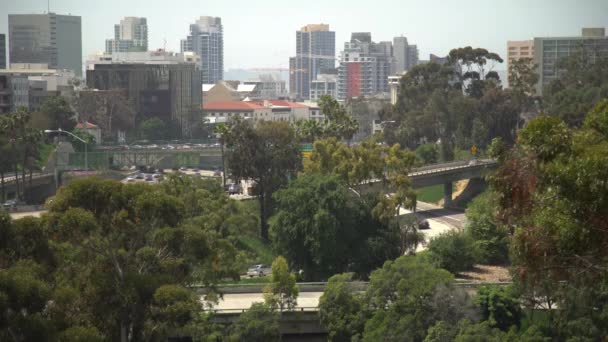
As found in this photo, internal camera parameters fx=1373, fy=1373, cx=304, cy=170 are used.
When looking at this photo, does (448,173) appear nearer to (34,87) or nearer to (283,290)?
(283,290)

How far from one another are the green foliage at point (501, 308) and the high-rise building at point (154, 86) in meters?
91.9

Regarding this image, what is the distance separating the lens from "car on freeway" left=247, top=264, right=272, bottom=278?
5509cm

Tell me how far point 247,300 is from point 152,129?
83.7m

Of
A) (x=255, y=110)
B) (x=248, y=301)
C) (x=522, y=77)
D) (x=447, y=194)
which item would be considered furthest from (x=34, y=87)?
(x=248, y=301)

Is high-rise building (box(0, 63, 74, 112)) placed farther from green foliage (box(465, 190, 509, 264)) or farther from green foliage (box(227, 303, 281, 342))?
green foliage (box(227, 303, 281, 342))

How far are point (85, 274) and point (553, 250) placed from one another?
43.3ft

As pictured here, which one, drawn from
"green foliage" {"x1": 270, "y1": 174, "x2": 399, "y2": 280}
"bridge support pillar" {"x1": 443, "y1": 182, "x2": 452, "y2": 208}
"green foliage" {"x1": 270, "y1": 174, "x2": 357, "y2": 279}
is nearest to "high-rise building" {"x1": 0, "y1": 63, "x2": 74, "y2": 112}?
"bridge support pillar" {"x1": 443, "y1": 182, "x2": 452, "y2": 208}

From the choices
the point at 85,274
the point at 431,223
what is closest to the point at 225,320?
the point at 85,274

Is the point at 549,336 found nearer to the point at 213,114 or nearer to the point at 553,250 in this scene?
the point at 553,250

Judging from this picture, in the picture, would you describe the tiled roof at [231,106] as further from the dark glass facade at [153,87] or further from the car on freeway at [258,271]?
the car on freeway at [258,271]

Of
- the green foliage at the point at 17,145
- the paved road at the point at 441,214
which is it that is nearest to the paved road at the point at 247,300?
the paved road at the point at 441,214

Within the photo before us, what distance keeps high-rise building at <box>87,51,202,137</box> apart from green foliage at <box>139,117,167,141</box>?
313 centimetres

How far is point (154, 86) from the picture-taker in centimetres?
13250

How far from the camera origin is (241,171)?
68.2 meters
